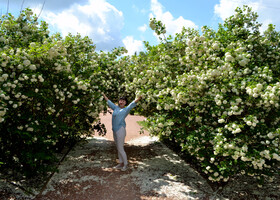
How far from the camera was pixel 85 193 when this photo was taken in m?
5.02

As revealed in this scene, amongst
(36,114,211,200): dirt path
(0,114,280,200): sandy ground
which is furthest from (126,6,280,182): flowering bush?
(36,114,211,200): dirt path

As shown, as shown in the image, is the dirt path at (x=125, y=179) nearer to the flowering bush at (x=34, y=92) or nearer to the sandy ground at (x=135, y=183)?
the sandy ground at (x=135, y=183)

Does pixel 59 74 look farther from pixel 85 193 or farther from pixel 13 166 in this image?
pixel 85 193

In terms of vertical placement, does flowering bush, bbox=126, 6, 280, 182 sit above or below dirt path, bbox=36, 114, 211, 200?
above

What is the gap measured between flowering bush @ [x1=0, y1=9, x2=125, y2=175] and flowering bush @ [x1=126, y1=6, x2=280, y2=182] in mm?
1936

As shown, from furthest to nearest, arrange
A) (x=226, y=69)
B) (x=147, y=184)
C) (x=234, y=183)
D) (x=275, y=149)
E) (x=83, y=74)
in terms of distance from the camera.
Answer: (x=83, y=74), (x=234, y=183), (x=147, y=184), (x=226, y=69), (x=275, y=149)

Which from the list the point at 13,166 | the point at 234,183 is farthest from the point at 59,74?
the point at 234,183

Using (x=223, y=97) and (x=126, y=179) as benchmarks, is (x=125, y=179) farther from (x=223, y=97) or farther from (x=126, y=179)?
(x=223, y=97)

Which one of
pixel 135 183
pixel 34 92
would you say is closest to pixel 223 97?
pixel 135 183

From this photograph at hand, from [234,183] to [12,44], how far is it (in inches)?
290

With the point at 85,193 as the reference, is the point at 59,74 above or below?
above

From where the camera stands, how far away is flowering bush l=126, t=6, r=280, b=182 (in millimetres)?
4297

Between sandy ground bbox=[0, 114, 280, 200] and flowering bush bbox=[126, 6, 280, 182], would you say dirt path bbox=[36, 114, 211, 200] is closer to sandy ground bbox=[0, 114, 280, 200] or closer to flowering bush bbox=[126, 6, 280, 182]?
sandy ground bbox=[0, 114, 280, 200]

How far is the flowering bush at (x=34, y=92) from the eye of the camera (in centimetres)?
439
